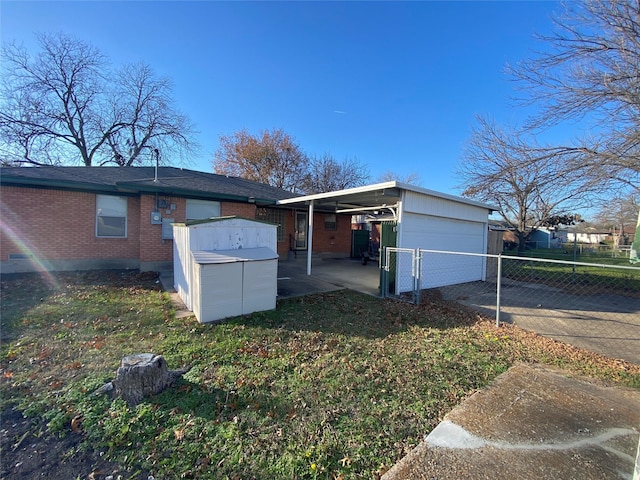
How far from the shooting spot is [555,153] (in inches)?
298

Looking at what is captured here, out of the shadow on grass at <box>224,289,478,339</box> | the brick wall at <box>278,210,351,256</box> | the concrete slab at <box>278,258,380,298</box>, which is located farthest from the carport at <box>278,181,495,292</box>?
the brick wall at <box>278,210,351,256</box>

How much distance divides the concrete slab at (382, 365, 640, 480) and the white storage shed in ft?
12.5

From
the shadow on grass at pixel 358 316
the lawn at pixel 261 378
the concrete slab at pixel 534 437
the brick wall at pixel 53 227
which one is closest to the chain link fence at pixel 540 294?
the shadow on grass at pixel 358 316

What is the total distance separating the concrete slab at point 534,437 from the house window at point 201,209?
966 centimetres

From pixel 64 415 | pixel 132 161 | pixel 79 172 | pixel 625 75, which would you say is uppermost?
pixel 132 161

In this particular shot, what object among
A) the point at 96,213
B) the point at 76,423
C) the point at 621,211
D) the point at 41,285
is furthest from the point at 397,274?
the point at 621,211

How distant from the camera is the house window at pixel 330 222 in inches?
611

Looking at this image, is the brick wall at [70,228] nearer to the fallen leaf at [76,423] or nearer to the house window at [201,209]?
the house window at [201,209]

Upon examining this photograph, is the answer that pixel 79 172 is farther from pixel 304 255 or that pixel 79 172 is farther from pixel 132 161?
pixel 132 161

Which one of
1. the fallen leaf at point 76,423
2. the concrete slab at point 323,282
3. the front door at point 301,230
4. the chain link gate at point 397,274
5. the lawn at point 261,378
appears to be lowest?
the fallen leaf at point 76,423

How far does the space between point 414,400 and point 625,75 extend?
28.3 feet

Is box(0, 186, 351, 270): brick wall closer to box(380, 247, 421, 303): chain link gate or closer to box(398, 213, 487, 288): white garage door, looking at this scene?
box(380, 247, 421, 303): chain link gate

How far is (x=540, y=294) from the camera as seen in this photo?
8.19m

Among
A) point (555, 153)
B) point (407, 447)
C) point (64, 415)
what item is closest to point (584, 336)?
point (407, 447)
